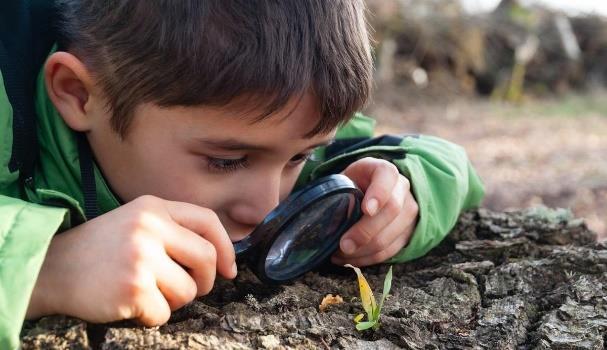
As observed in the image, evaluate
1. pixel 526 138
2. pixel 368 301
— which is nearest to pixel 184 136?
pixel 368 301

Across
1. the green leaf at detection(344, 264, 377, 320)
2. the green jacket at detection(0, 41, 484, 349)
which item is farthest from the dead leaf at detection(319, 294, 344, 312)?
the green jacket at detection(0, 41, 484, 349)

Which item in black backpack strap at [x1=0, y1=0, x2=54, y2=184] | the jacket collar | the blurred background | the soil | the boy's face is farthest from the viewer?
the blurred background

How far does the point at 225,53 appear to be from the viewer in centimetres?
192

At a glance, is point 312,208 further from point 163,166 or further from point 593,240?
point 593,240

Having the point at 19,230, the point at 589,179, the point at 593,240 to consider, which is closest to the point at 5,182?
the point at 19,230

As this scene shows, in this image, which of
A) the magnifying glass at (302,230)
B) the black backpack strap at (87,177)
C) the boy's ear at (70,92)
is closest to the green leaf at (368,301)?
the magnifying glass at (302,230)

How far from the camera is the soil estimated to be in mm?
1552

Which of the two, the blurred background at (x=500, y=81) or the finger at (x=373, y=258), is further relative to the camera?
the blurred background at (x=500, y=81)

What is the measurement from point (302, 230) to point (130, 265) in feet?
2.20

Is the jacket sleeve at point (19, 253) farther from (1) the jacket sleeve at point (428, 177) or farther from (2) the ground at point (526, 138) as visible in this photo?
(2) the ground at point (526, 138)

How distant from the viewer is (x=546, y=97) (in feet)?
40.1

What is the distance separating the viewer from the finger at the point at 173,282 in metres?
1.56

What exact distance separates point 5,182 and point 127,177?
0.33 m

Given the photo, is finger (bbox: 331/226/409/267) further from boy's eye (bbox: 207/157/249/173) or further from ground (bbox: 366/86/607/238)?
ground (bbox: 366/86/607/238)
